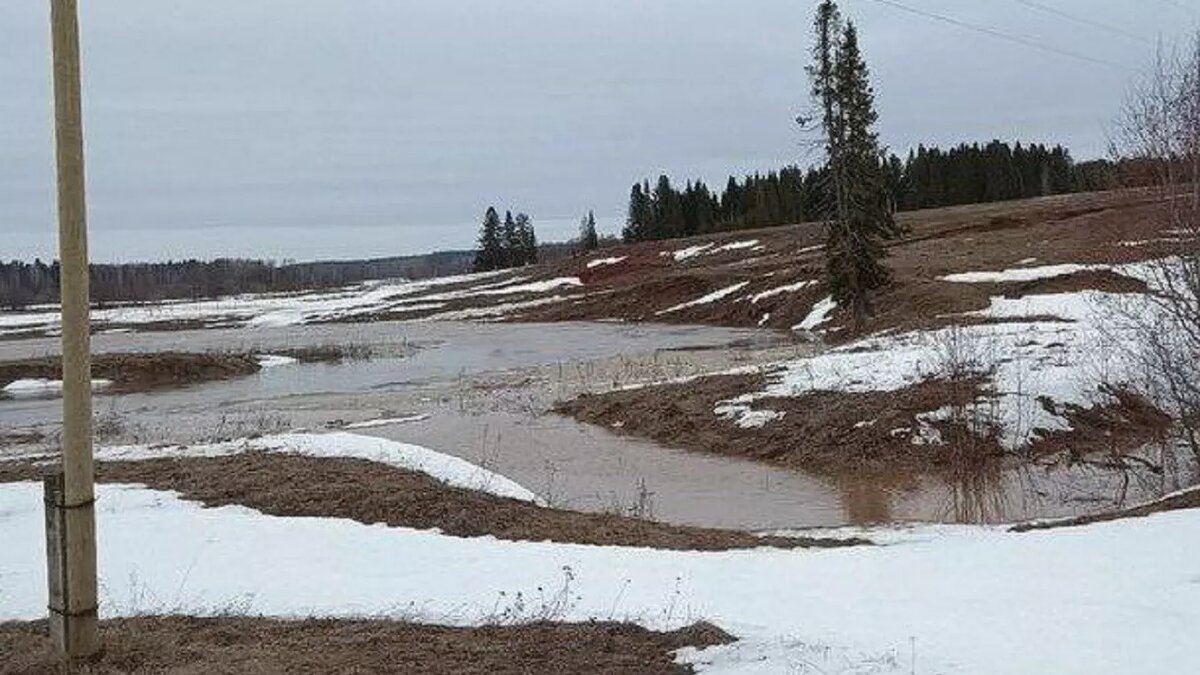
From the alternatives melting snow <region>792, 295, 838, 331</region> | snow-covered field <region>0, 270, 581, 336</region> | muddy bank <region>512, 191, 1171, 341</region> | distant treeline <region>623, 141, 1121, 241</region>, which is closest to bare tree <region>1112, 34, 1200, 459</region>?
muddy bank <region>512, 191, 1171, 341</region>

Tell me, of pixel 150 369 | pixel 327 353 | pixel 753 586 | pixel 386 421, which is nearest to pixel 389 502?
pixel 753 586

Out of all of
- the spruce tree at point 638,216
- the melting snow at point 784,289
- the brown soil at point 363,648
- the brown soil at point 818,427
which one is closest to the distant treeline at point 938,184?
the spruce tree at point 638,216

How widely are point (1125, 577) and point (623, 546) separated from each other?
4410mm

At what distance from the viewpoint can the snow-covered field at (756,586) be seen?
20.7 ft

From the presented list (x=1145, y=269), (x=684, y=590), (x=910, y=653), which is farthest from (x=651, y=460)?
(x=910, y=653)

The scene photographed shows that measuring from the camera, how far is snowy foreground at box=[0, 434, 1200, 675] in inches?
249

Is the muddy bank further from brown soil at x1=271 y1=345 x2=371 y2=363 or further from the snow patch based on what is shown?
the snow patch

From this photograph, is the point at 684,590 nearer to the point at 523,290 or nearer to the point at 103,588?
the point at 103,588

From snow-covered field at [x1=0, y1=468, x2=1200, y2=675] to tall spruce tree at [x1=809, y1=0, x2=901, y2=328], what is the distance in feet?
96.9

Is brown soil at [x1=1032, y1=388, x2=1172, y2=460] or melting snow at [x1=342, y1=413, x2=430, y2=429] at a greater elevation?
brown soil at [x1=1032, y1=388, x2=1172, y2=460]

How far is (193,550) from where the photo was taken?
10.8 metres

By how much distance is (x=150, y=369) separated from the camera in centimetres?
4269

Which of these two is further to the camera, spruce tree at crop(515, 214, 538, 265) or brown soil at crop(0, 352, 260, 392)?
spruce tree at crop(515, 214, 538, 265)

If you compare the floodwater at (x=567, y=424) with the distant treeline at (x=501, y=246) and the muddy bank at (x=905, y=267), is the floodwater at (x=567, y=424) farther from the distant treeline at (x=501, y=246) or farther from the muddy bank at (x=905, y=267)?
the distant treeline at (x=501, y=246)
